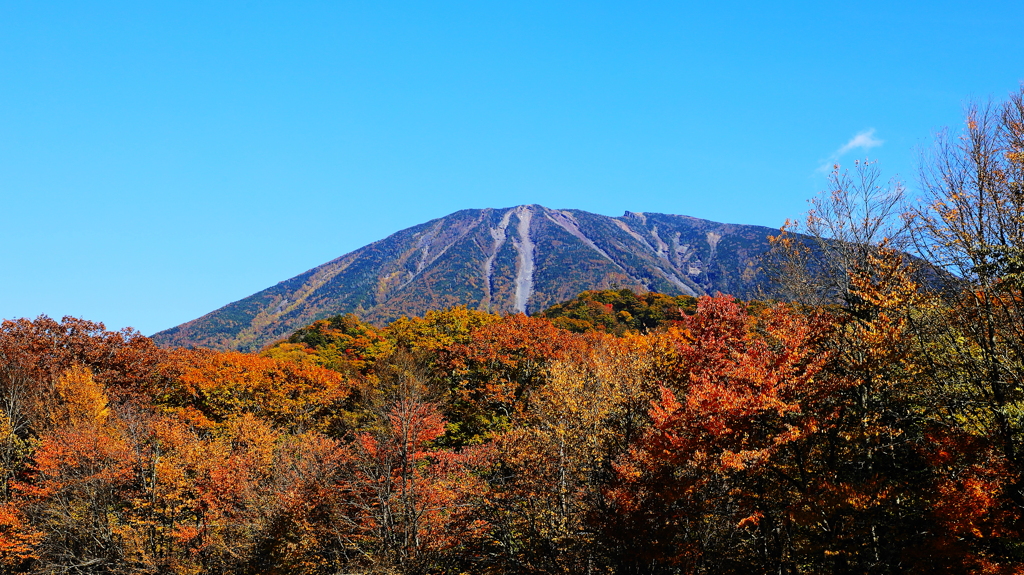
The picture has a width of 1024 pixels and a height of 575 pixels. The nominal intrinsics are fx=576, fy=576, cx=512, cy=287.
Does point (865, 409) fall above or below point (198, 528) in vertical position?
above

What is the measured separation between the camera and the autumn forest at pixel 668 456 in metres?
13.0

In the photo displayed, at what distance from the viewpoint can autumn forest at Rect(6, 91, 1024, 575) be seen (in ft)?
42.6

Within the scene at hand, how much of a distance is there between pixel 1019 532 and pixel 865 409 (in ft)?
13.5

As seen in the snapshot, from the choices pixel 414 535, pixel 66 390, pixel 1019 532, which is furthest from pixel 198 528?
pixel 1019 532

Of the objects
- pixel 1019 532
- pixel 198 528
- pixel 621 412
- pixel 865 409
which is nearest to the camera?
pixel 1019 532

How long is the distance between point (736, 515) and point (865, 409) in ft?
16.5

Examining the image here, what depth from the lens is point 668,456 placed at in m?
16.5

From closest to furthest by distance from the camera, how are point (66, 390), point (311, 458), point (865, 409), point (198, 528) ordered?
point (865, 409) → point (198, 528) → point (311, 458) → point (66, 390)

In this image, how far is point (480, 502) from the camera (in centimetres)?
2181

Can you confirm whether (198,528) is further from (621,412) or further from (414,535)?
(621,412)

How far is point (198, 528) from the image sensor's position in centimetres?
2616

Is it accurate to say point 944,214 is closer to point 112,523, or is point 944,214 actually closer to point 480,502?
point 480,502

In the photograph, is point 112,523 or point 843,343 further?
point 112,523

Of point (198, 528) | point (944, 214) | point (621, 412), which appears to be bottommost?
point (198, 528)
